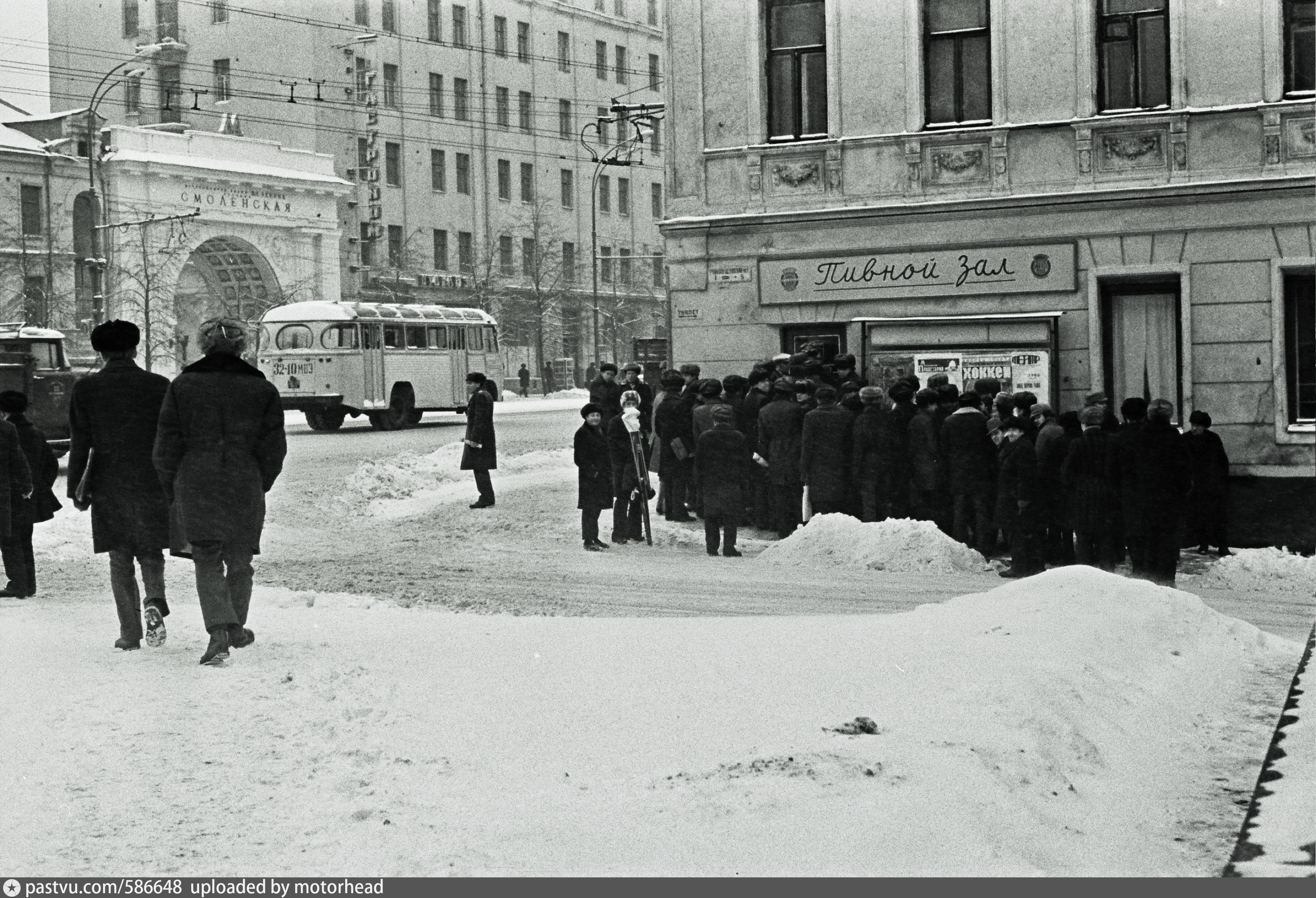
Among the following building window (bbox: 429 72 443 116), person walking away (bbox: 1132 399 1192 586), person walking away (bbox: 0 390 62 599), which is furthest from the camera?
building window (bbox: 429 72 443 116)

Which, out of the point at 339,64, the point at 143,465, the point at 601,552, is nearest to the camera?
the point at 143,465

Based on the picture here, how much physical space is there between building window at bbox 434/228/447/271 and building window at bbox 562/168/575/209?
8.39 meters

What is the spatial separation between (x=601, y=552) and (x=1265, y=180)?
9.02 m

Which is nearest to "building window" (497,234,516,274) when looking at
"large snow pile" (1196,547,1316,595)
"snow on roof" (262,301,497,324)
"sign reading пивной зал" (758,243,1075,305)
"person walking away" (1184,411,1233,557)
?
"snow on roof" (262,301,497,324)

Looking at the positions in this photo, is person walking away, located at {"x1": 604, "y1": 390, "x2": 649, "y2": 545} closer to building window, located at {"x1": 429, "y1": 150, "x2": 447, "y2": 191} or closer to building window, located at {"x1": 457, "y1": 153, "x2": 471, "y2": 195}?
building window, located at {"x1": 429, "y1": 150, "x2": 447, "y2": 191}

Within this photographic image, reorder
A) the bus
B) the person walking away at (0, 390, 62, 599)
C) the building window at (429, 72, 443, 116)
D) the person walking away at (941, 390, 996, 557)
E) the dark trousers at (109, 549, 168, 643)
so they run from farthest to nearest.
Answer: the building window at (429, 72, 443, 116)
the bus
the person walking away at (941, 390, 996, 557)
the person walking away at (0, 390, 62, 599)
the dark trousers at (109, 549, 168, 643)

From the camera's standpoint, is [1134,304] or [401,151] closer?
[1134,304]

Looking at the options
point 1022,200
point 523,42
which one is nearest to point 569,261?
point 523,42

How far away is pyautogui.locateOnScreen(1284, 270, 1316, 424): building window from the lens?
834 inches

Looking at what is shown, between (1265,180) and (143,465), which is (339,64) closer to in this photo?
(1265,180)

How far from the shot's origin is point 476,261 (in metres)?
76.9

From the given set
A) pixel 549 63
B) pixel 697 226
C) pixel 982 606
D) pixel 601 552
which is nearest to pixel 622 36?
pixel 549 63
